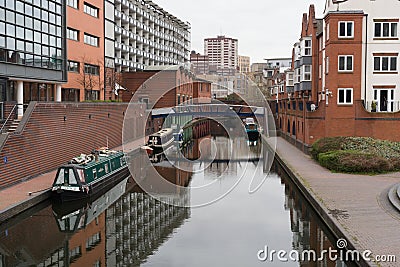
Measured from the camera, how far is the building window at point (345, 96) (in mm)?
27344

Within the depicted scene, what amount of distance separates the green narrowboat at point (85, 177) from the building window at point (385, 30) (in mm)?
15989

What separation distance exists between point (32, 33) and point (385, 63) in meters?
18.7

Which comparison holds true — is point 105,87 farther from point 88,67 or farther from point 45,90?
point 45,90

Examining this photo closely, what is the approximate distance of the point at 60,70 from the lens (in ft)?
89.2

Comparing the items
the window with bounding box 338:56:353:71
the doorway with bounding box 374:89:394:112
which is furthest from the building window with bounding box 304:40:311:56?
the doorway with bounding box 374:89:394:112

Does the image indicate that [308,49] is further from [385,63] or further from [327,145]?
[327,145]

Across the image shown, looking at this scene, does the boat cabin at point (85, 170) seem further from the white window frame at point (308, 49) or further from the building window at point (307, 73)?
the white window frame at point (308, 49)

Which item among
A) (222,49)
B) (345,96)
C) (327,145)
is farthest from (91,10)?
(222,49)

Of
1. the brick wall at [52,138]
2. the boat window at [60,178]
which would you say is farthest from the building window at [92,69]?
the boat window at [60,178]

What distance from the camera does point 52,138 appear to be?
2142cm

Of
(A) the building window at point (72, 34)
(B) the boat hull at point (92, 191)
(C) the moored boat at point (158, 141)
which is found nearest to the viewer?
(B) the boat hull at point (92, 191)

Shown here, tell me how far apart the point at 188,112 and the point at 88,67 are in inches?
677

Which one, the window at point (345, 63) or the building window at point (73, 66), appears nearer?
the window at point (345, 63)

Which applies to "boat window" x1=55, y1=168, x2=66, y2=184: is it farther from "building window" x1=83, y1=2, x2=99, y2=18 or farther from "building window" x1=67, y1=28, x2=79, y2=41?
"building window" x1=83, y1=2, x2=99, y2=18
